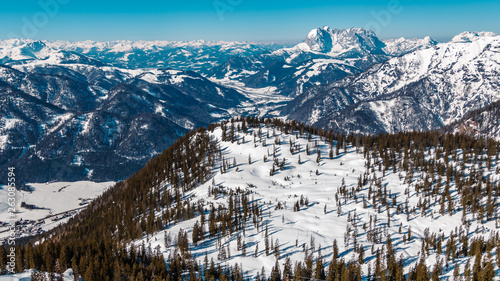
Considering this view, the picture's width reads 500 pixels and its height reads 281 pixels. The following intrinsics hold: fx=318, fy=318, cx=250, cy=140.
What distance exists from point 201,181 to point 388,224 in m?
100

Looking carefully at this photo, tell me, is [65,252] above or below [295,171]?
below

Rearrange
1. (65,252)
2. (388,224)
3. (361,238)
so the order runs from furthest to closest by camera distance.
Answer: (388,224) < (361,238) < (65,252)

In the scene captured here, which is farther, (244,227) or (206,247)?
(244,227)

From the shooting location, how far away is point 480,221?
114562mm

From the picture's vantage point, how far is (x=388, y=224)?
387ft

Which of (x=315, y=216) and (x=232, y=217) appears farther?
(x=232, y=217)

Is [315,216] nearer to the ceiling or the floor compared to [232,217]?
nearer to the floor

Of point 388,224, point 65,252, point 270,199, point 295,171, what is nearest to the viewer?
point 65,252

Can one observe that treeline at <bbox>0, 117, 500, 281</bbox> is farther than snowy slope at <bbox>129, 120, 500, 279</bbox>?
No

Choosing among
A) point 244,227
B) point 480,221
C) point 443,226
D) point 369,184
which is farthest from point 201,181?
point 480,221

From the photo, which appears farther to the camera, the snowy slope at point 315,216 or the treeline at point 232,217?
the snowy slope at point 315,216

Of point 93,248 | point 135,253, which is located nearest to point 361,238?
point 135,253

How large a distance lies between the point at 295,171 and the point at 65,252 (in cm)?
11443

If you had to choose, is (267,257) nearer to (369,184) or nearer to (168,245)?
(168,245)
